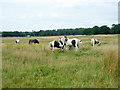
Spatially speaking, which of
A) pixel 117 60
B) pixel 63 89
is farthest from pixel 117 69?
pixel 63 89

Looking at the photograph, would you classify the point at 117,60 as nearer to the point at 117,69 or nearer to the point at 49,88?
the point at 117,69

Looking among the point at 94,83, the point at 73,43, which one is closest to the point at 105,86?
the point at 94,83

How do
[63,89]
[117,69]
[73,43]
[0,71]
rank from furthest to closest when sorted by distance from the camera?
[73,43] → [0,71] → [117,69] → [63,89]

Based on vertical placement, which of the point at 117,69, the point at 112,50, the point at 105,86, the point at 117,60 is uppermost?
the point at 112,50

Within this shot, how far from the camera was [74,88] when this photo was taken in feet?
13.1

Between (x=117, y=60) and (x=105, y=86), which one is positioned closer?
(x=105, y=86)

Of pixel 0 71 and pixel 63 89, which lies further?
pixel 0 71

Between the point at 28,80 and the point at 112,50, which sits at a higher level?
the point at 112,50

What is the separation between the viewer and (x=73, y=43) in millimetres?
14039

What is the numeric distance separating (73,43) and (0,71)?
9491 millimetres

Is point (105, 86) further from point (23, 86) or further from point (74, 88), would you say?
point (23, 86)

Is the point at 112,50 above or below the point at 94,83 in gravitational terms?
above

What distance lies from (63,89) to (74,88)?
1.14 ft

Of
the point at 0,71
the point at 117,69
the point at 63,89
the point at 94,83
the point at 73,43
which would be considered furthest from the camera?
the point at 73,43
